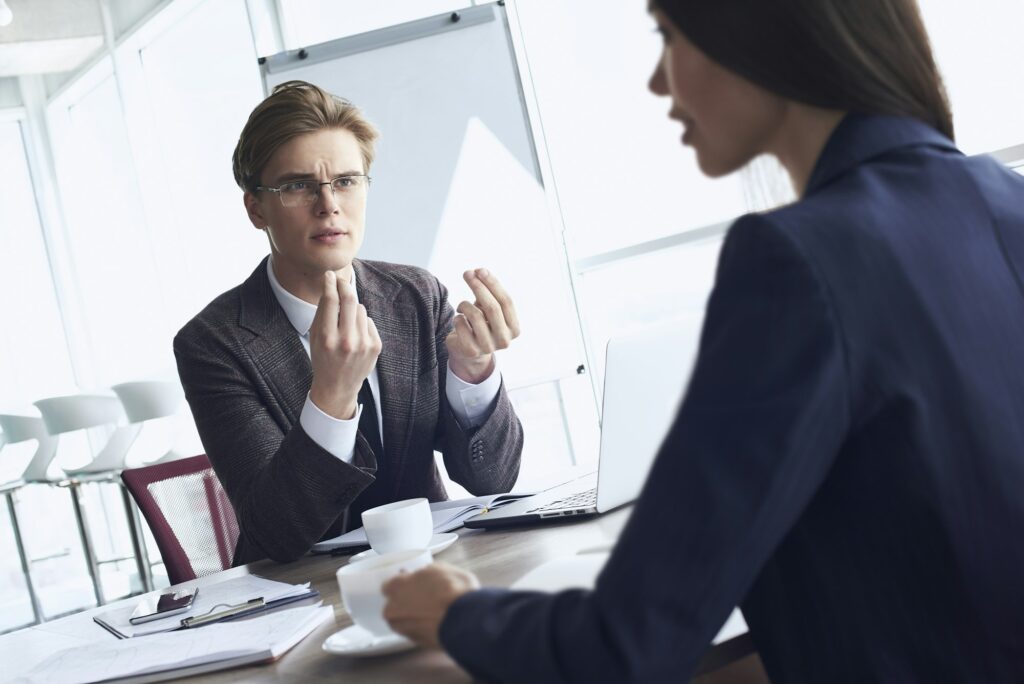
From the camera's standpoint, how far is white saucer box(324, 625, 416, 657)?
2.77 feet

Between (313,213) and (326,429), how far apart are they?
557 mm

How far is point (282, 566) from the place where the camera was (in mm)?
1464

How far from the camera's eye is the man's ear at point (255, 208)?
1.94 m

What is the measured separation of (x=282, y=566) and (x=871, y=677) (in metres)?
1.03

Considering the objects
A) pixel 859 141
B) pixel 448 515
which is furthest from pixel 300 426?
pixel 859 141

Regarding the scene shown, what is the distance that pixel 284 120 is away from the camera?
1848 mm

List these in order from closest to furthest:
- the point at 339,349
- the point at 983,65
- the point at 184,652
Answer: the point at 184,652, the point at 339,349, the point at 983,65

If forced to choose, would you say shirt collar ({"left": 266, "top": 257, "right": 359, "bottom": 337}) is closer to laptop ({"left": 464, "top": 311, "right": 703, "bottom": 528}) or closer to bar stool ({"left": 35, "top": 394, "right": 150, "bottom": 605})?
laptop ({"left": 464, "top": 311, "right": 703, "bottom": 528})

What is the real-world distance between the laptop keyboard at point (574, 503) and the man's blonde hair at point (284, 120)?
34.7 inches

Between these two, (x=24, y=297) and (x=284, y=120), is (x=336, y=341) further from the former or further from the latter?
(x=24, y=297)

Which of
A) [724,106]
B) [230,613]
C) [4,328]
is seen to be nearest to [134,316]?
[4,328]

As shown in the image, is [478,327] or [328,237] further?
[328,237]

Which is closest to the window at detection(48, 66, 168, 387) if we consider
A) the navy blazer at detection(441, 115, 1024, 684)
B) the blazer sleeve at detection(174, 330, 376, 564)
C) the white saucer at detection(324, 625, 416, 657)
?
the blazer sleeve at detection(174, 330, 376, 564)

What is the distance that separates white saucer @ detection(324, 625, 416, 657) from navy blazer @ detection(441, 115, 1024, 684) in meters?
0.26
